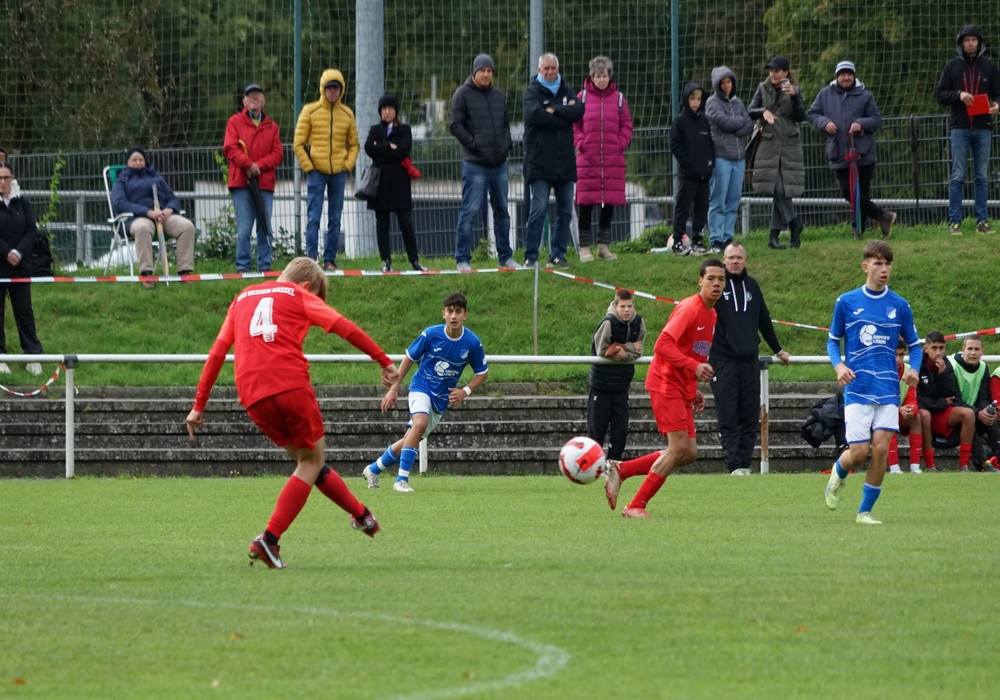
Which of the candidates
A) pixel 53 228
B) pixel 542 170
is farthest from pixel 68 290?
pixel 542 170

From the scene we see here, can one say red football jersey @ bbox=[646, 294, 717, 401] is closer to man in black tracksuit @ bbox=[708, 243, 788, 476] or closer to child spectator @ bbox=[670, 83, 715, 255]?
man in black tracksuit @ bbox=[708, 243, 788, 476]

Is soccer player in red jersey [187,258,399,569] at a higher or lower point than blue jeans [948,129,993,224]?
lower

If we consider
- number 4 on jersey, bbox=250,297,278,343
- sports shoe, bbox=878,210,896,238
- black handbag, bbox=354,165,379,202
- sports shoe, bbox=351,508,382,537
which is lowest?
sports shoe, bbox=351,508,382,537

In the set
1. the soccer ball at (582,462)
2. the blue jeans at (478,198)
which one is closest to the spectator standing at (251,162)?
the blue jeans at (478,198)

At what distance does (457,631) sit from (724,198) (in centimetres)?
1420

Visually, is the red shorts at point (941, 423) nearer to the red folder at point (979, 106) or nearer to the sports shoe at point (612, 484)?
the red folder at point (979, 106)

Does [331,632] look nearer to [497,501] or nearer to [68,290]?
[497,501]

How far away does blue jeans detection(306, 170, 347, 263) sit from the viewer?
64.3 ft

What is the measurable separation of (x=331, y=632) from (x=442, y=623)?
0.48 metres

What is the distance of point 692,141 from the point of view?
762 inches

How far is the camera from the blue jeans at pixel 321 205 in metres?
19.6

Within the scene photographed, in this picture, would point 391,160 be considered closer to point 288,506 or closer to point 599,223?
point 599,223

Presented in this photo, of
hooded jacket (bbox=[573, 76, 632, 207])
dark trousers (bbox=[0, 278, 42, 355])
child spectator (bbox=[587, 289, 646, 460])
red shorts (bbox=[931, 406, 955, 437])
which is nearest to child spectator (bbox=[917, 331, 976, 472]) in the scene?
red shorts (bbox=[931, 406, 955, 437])

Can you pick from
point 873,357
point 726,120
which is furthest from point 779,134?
point 873,357
